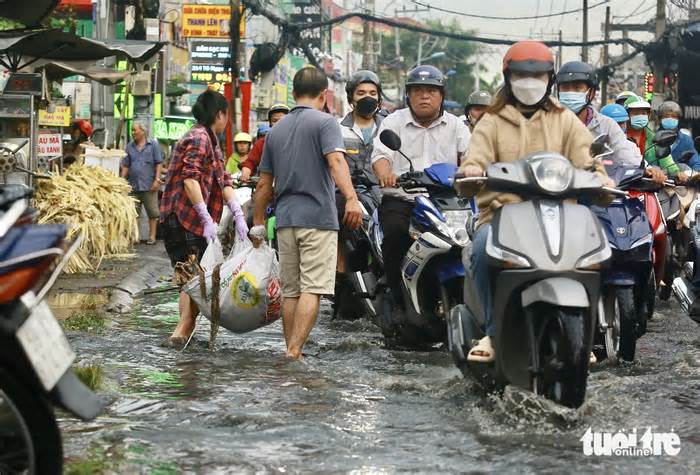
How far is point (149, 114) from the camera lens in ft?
117

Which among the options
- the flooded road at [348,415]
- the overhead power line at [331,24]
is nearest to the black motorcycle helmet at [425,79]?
the flooded road at [348,415]

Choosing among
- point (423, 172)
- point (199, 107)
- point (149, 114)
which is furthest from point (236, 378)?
point (149, 114)

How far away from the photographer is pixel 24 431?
4.22m

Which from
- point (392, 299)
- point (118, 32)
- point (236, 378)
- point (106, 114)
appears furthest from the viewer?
point (118, 32)

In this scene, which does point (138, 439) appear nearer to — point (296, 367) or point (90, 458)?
point (90, 458)

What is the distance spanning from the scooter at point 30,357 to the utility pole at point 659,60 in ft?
106

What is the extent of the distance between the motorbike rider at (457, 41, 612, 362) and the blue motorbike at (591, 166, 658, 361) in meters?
1.47

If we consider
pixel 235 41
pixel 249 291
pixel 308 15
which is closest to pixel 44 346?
pixel 249 291

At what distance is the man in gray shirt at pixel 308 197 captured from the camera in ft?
28.1

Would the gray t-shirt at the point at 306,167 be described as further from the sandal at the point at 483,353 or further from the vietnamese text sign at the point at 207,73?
the vietnamese text sign at the point at 207,73

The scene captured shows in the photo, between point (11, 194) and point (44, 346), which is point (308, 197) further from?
point (44, 346)

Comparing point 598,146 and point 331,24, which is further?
point 331,24

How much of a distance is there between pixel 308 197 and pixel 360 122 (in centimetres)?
293

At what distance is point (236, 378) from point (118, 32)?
82.3 ft
